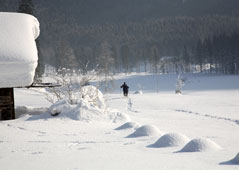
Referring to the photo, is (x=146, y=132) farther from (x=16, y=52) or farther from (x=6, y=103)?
(x=6, y=103)

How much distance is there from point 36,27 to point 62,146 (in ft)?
19.3

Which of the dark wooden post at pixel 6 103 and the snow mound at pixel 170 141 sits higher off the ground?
the dark wooden post at pixel 6 103

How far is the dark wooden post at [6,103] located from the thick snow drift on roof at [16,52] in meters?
1.88

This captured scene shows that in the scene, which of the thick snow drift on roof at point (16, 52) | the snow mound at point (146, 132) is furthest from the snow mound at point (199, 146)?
the thick snow drift on roof at point (16, 52)

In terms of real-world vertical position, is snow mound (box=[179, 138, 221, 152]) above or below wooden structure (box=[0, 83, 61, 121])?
below

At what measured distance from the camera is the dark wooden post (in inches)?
425

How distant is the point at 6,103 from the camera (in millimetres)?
10844

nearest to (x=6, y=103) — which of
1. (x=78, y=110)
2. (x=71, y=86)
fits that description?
(x=78, y=110)

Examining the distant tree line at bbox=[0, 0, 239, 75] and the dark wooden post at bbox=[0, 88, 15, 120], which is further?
the distant tree line at bbox=[0, 0, 239, 75]

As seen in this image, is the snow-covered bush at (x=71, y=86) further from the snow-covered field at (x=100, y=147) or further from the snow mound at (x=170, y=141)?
the snow mound at (x=170, y=141)

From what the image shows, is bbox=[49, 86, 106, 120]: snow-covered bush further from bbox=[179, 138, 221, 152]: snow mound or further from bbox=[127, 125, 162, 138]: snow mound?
bbox=[179, 138, 221, 152]: snow mound

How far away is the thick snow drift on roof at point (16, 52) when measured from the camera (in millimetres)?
8422

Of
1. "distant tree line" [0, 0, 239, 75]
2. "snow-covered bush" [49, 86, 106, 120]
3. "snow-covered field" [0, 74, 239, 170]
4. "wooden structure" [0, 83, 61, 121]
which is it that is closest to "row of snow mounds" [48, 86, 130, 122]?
"snow-covered bush" [49, 86, 106, 120]

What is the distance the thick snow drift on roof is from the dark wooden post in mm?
1883
